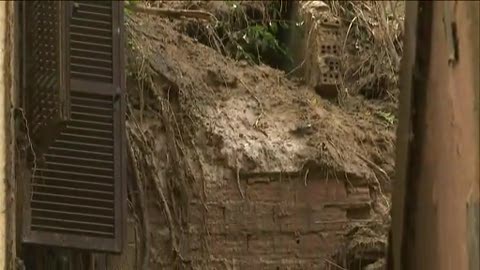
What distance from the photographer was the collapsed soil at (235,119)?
25.2ft

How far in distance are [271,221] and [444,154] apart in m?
3.05

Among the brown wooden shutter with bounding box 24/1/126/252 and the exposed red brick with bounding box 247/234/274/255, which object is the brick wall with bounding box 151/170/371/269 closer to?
the exposed red brick with bounding box 247/234/274/255

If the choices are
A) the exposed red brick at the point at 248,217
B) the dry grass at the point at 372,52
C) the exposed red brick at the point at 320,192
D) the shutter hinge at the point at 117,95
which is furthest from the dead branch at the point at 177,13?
the shutter hinge at the point at 117,95

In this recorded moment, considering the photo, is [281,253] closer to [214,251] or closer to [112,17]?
[214,251]

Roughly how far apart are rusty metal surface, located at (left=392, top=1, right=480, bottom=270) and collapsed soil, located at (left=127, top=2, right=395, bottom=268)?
2582mm

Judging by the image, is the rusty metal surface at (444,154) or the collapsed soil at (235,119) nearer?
the rusty metal surface at (444,154)

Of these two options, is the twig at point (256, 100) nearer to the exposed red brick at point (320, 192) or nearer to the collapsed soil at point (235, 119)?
the collapsed soil at point (235, 119)

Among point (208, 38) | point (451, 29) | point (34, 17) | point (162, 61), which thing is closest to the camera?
point (451, 29)

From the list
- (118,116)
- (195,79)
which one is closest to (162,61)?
(195,79)

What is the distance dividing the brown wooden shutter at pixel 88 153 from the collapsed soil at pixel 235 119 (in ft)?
5.98

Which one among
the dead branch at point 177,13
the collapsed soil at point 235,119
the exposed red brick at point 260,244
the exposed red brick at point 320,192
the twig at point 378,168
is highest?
the dead branch at point 177,13

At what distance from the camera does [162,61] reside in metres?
7.95

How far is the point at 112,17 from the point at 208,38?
3403mm

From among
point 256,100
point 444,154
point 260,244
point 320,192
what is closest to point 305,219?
point 320,192
